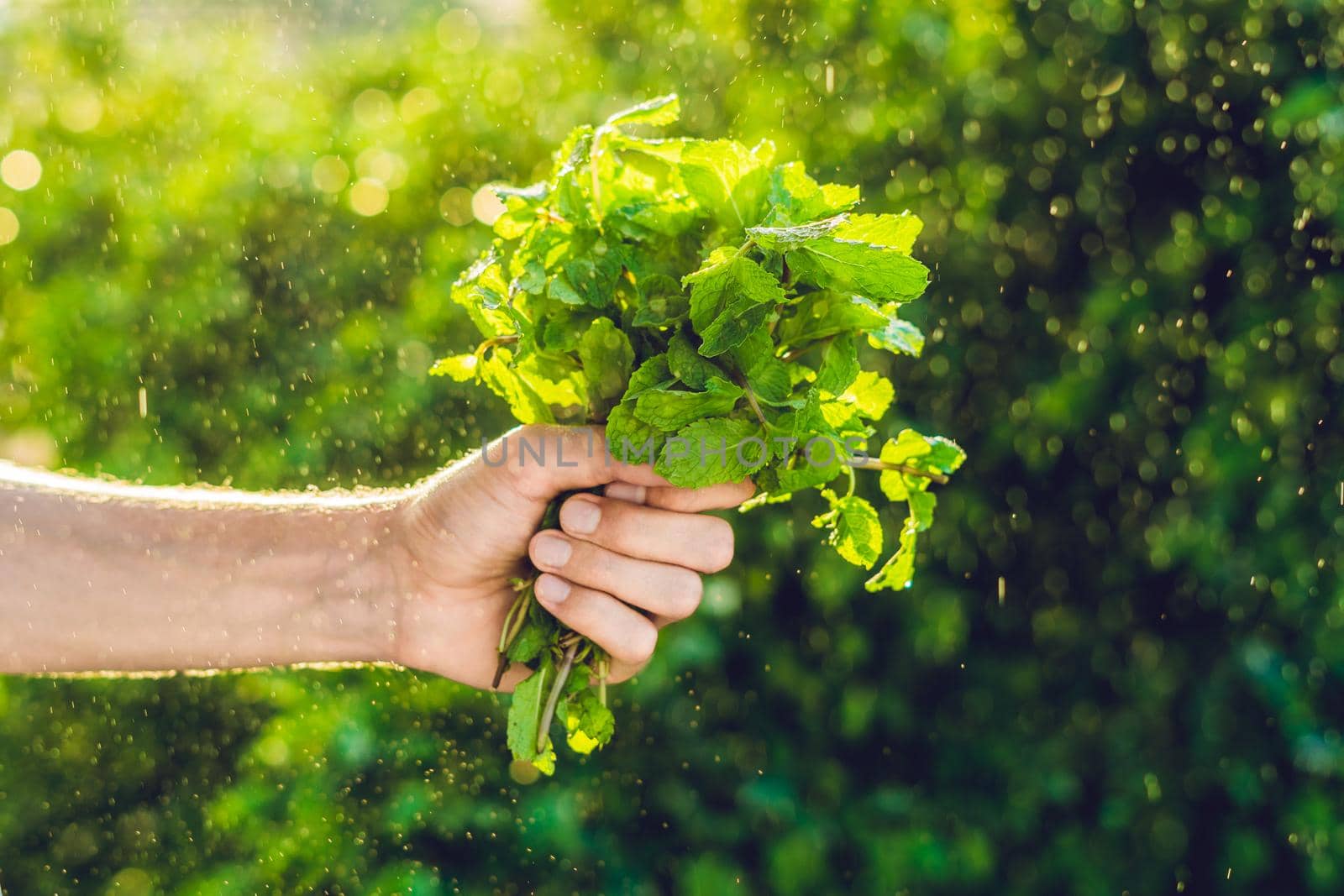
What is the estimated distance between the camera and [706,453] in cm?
91

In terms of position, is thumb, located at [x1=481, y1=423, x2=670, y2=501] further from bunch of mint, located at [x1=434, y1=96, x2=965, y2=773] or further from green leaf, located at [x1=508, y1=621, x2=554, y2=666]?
green leaf, located at [x1=508, y1=621, x2=554, y2=666]

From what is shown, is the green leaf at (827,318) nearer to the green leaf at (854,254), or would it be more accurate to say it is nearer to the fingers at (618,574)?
the green leaf at (854,254)

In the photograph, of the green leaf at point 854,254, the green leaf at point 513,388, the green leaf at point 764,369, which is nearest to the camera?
the green leaf at point 854,254

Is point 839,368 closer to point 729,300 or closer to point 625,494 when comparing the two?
point 729,300

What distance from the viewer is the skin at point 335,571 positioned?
3.59ft

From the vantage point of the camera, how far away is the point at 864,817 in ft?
5.75

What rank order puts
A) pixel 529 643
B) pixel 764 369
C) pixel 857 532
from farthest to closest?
pixel 529 643 < pixel 857 532 < pixel 764 369

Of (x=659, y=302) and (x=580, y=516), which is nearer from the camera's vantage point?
(x=659, y=302)

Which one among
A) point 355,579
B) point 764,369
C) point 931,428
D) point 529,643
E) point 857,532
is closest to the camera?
point 764,369

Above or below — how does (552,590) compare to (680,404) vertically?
below

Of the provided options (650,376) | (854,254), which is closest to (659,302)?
(650,376)

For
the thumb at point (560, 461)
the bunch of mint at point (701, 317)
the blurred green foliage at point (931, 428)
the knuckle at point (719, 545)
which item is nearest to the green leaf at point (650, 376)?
the bunch of mint at point (701, 317)

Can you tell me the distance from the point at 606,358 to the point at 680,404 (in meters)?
0.10

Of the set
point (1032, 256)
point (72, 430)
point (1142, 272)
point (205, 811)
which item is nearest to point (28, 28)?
point (72, 430)
